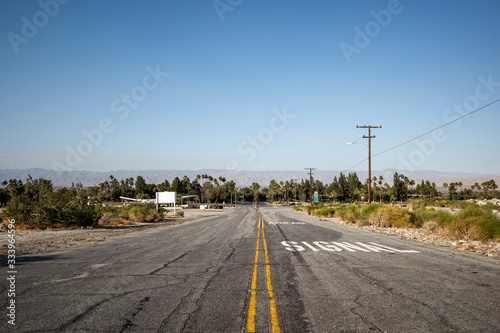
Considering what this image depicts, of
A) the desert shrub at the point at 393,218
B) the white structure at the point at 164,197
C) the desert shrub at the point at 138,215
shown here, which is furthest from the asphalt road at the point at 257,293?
the white structure at the point at 164,197

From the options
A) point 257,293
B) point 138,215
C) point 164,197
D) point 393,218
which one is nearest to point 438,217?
point 393,218

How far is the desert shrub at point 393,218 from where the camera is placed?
73.0 ft

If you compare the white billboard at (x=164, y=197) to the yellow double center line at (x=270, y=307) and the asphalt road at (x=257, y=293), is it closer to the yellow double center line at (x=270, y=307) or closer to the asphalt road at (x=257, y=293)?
the asphalt road at (x=257, y=293)

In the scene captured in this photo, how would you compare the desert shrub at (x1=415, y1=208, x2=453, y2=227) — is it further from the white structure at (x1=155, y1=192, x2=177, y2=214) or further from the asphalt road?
the white structure at (x1=155, y1=192, x2=177, y2=214)

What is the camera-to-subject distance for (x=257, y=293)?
6137mm

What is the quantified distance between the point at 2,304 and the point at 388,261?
31.6 feet

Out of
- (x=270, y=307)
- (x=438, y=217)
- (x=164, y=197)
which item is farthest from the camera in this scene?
(x=164, y=197)

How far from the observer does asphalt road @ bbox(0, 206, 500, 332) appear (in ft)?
15.2

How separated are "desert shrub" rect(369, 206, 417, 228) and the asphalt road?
1245 centimetres

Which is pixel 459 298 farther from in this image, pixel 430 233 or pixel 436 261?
pixel 430 233

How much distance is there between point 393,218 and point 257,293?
19.9 metres

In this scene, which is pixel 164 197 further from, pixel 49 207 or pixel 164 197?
pixel 49 207

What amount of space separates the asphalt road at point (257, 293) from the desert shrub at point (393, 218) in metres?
12.5

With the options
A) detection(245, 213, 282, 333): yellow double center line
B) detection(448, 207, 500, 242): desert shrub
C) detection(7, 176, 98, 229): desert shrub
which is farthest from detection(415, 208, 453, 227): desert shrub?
detection(7, 176, 98, 229): desert shrub
